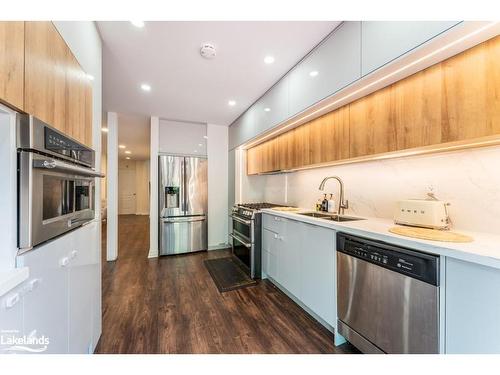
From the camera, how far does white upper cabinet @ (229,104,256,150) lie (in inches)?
124

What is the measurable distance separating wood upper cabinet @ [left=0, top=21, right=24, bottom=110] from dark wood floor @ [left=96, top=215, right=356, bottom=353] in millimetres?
1687

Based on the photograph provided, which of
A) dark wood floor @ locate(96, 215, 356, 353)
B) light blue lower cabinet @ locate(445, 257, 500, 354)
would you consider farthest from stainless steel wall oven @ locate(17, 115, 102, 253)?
light blue lower cabinet @ locate(445, 257, 500, 354)

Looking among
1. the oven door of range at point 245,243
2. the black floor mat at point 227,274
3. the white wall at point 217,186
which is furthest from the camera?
the white wall at point 217,186

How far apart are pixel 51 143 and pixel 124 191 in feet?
31.2

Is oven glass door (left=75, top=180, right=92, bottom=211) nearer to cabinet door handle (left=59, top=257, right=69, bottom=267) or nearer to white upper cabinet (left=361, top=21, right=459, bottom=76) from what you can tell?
cabinet door handle (left=59, top=257, right=69, bottom=267)

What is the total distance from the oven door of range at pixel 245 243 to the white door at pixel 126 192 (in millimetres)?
7650

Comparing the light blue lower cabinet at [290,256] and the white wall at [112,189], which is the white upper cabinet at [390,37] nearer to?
the light blue lower cabinet at [290,256]

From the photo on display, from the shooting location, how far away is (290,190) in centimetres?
307

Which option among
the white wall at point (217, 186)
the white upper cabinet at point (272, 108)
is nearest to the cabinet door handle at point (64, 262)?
the white upper cabinet at point (272, 108)

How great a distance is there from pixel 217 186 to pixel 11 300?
352 cm

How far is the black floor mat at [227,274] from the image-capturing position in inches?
96.9

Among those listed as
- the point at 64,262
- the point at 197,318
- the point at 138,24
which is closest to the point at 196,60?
the point at 138,24

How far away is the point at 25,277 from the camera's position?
2.19ft

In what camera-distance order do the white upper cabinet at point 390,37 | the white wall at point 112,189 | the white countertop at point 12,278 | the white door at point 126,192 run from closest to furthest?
the white countertop at point 12,278 → the white upper cabinet at point 390,37 → the white wall at point 112,189 → the white door at point 126,192
